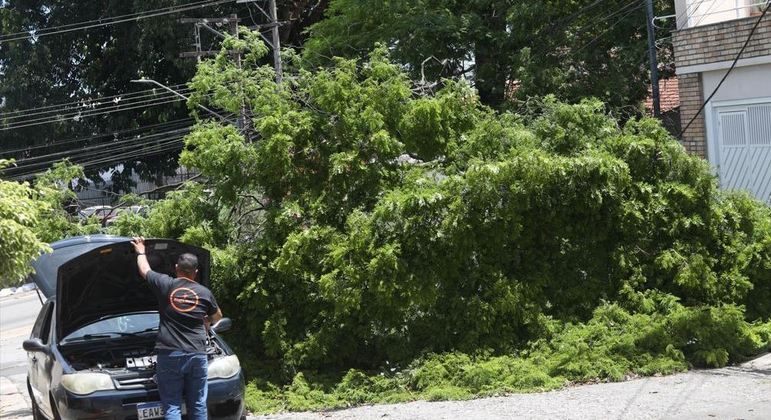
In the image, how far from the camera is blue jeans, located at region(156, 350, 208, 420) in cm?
745

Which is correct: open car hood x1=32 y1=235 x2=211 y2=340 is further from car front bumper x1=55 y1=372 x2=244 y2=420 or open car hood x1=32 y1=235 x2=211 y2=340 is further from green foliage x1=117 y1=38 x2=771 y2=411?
green foliage x1=117 y1=38 x2=771 y2=411

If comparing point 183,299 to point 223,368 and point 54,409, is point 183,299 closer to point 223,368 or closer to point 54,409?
point 223,368

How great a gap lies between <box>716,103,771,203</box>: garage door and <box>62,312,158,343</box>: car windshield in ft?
31.4

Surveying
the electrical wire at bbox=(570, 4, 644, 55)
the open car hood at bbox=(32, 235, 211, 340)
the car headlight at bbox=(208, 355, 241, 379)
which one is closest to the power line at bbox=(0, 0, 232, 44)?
the electrical wire at bbox=(570, 4, 644, 55)

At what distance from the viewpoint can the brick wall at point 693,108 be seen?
15906mm

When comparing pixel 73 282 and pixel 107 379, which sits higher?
pixel 73 282

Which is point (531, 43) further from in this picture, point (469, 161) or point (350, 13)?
point (469, 161)

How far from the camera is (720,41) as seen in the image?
601 inches

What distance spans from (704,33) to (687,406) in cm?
888

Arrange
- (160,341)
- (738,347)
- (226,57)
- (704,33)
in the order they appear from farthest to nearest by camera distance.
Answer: (704,33) → (226,57) → (738,347) → (160,341)

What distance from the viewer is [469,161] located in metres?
11.4

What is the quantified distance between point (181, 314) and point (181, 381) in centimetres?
54

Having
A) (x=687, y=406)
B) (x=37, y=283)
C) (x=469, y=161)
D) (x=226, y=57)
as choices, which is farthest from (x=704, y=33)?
(x=37, y=283)

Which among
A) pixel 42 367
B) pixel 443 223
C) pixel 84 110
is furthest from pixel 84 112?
pixel 42 367
